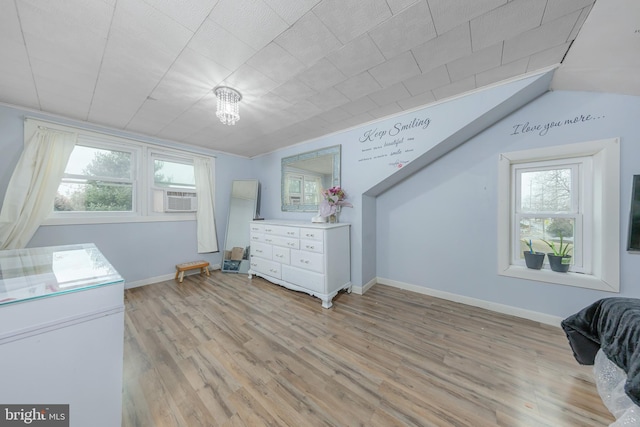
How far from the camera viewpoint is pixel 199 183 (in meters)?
3.77

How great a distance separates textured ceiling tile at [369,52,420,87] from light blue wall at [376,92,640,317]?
1.25m

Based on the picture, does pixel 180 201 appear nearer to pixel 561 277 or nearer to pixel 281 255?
pixel 281 255

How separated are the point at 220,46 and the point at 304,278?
2.47 metres

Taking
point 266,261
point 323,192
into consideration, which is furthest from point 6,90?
point 323,192

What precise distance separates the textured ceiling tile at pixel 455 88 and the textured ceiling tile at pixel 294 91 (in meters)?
1.27

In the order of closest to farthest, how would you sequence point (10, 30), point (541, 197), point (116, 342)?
point (116, 342), point (10, 30), point (541, 197)

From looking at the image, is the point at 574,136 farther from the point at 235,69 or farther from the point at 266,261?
the point at 266,261

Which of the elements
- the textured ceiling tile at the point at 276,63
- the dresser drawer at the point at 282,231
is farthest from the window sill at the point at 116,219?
the textured ceiling tile at the point at 276,63

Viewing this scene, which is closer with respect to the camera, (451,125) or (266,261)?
(451,125)

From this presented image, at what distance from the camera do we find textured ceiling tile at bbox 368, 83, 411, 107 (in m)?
2.07

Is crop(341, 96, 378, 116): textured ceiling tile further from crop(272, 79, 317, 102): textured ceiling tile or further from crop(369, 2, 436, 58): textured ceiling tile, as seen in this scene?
crop(369, 2, 436, 58): textured ceiling tile

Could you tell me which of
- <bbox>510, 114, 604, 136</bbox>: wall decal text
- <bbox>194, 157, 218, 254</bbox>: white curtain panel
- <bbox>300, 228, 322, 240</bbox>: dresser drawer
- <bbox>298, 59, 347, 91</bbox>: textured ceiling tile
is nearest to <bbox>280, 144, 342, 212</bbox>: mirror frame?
<bbox>300, 228, 322, 240</bbox>: dresser drawer

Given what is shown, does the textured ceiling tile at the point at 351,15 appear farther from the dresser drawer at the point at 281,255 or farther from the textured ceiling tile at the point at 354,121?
the dresser drawer at the point at 281,255

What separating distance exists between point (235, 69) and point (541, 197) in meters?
3.31
